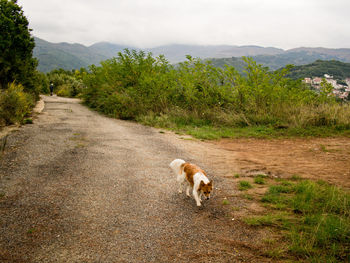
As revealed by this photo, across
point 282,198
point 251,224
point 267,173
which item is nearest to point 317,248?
point 251,224

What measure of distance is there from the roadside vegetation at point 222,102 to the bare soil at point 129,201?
2.60 meters

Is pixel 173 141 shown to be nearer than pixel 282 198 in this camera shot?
No

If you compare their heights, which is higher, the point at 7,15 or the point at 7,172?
the point at 7,15

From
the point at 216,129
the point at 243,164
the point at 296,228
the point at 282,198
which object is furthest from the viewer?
the point at 216,129

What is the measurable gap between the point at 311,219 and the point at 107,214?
10.4 feet

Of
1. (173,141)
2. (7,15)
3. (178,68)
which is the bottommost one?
(173,141)

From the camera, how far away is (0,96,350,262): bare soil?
9.77 ft

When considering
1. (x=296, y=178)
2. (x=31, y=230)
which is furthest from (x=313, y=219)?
(x=31, y=230)

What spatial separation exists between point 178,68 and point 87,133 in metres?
7.63

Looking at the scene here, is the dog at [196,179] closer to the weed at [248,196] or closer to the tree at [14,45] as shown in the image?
the weed at [248,196]

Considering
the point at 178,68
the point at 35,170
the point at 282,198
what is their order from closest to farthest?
the point at 282,198 → the point at 35,170 → the point at 178,68

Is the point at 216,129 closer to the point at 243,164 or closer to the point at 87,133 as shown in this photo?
the point at 243,164

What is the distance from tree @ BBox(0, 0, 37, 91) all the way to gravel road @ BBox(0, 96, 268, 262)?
43.7 ft

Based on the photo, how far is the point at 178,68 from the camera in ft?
48.7
